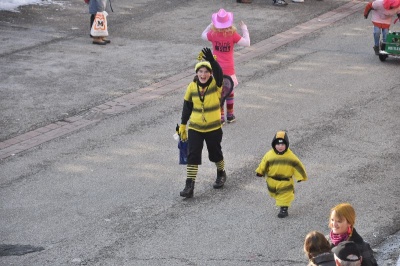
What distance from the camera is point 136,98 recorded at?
14.8 metres

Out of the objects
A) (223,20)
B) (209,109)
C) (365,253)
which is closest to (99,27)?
(223,20)

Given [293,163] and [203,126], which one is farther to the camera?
[203,126]

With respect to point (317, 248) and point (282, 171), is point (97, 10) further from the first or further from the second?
point (317, 248)

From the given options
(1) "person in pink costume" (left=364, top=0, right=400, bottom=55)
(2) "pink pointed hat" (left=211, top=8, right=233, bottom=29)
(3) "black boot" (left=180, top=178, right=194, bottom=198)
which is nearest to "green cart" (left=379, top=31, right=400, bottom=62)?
(1) "person in pink costume" (left=364, top=0, right=400, bottom=55)

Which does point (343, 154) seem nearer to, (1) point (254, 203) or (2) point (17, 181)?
(1) point (254, 203)

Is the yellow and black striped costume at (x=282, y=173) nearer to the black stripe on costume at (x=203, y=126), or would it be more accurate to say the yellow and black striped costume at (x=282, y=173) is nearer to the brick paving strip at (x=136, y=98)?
the black stripe on costume at (x=203, y=126)

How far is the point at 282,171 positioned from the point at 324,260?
11.3ft

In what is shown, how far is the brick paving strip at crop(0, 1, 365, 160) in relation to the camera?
13.0 metres

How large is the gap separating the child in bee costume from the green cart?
21.4 ft

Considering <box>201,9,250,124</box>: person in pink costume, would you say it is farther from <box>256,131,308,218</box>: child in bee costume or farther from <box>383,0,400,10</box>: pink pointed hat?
<box>383,0,400,10</box>: pink pointed hat

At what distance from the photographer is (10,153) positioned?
41.1 ft

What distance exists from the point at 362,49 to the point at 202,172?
6.89m

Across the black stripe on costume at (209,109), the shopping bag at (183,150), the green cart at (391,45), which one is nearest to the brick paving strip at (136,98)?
the green cart at (391,45)

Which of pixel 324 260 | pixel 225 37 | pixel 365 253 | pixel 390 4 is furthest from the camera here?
pixel 390 4
